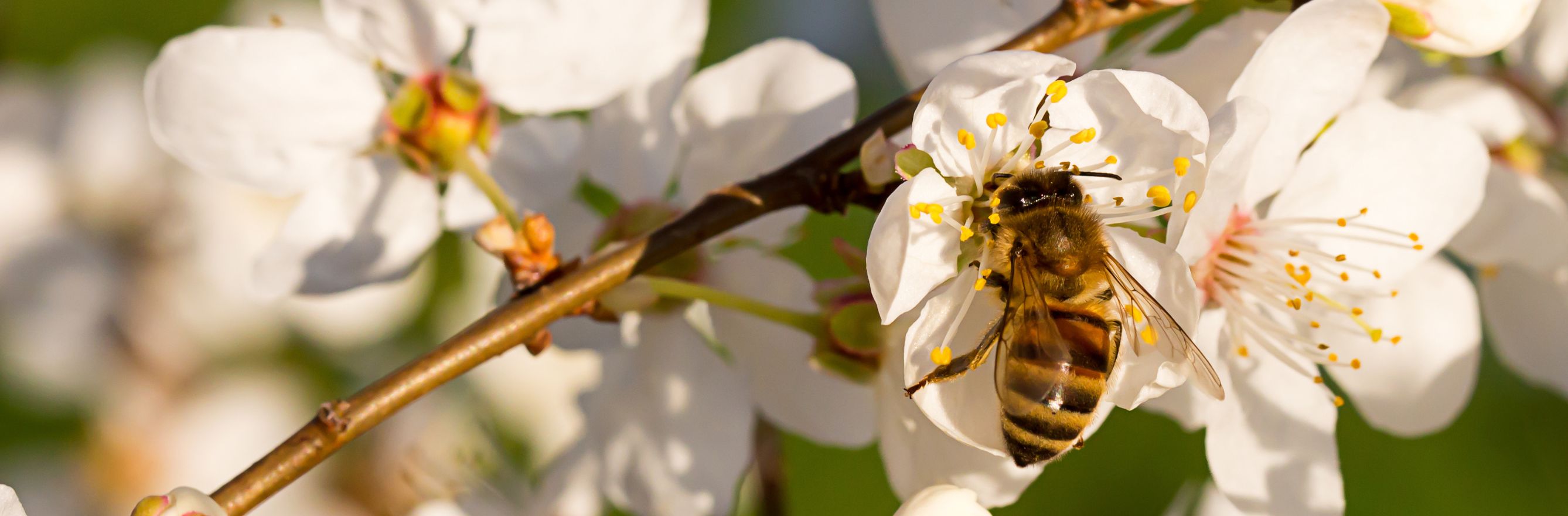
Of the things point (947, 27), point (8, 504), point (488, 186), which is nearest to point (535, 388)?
point (488, 186)

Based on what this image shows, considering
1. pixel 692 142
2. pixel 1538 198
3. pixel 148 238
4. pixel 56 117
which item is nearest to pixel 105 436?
pixel 148 238

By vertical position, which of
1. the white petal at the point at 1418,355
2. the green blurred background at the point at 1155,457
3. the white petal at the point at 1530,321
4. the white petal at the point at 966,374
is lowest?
the green blurred background at the point at 1155,457

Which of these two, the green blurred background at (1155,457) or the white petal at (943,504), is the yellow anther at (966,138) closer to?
the white petal at (943,504)

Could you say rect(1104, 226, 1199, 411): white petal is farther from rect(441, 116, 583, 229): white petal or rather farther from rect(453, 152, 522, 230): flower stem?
rect(441, 116, 583, 229): white petal

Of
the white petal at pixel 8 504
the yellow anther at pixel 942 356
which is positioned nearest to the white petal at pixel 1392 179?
the yellow anther at pixel 942 356

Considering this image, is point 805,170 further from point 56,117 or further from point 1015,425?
point 56,117

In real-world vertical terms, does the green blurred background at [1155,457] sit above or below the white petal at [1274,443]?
below

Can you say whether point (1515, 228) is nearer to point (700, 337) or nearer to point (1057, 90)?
point (1057, 90)

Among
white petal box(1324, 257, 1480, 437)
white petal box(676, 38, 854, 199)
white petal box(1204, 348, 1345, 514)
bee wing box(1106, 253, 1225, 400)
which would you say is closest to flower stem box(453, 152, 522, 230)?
white petal box(676, 38, 854, 199)
